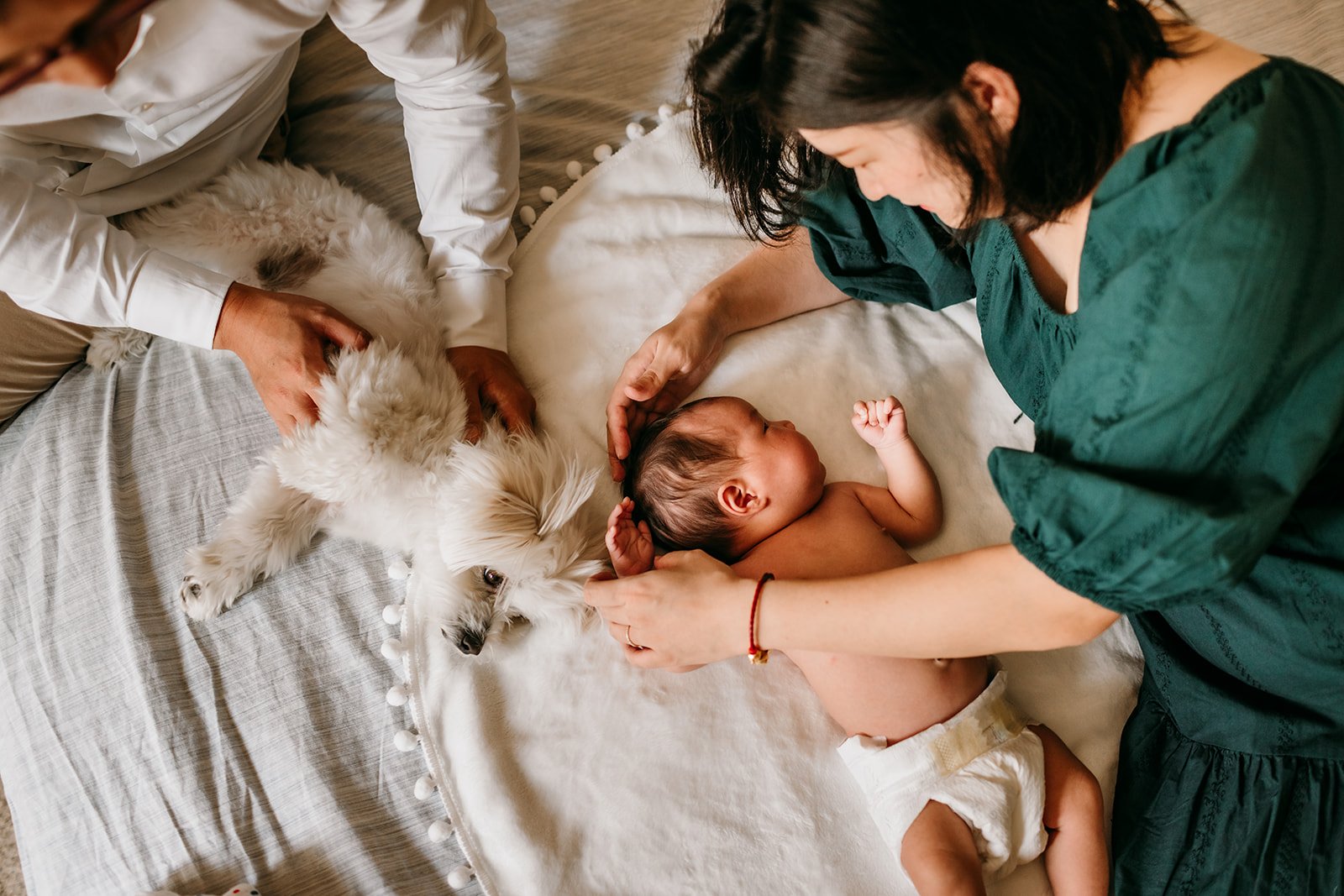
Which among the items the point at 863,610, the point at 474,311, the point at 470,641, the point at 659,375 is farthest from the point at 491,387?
the point at 863,610

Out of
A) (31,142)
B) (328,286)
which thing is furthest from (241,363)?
(31,142)

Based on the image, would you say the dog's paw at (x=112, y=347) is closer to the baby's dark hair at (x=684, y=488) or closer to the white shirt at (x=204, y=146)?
the white shirt at (x=204, y=146)

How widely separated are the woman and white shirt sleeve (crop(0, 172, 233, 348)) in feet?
2.44

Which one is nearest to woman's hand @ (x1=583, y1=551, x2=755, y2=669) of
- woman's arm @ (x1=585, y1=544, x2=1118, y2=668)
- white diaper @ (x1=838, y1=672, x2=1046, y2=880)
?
woman's arm @ (x1=585, y1=544, x2=1118, y2=668)

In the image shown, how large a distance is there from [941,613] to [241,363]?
3.64 feet

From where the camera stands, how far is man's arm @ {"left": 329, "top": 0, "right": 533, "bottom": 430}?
1.25 meters

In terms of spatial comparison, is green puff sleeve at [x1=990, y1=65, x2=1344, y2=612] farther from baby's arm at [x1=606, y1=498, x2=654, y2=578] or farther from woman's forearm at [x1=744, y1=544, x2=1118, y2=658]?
baby's arm at [x1=606, y1=498, x2=654, y2=578]

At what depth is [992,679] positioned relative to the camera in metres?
1.03

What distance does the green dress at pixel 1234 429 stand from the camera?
62cm

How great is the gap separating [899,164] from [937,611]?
421 millimetres

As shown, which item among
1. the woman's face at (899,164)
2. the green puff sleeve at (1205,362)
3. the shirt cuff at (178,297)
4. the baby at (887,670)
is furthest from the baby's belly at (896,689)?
the shirt cuff at (178,297)

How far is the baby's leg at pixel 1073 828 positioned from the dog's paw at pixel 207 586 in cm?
106

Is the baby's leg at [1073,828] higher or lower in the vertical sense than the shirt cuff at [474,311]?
lower

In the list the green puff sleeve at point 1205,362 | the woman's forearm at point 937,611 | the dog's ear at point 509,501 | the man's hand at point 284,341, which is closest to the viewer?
the green puff sleeve at point 1205,362
